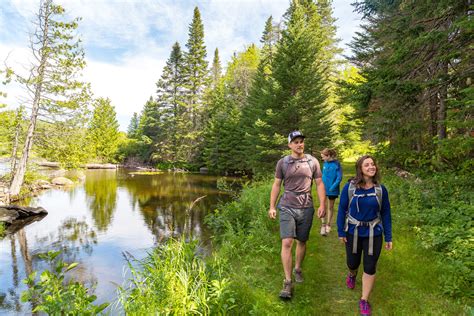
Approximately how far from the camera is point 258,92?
25.5 meters

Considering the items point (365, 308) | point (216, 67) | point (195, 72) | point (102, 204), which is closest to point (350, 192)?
point (365, 308)

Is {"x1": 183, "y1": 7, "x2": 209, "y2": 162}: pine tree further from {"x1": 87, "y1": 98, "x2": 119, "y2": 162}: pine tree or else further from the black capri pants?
the black capri pants

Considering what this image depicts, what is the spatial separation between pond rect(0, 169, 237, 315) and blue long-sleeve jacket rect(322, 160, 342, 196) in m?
2.82

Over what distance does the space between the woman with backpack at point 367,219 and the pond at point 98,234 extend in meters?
2.35

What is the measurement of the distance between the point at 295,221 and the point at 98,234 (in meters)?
9.97

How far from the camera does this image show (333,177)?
250 inches

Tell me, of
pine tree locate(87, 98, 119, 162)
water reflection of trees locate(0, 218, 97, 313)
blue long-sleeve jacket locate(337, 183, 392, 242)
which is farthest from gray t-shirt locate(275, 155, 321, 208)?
pine tree locate(87, 98, 119, 162)

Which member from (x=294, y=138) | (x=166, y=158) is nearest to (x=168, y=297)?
(x=294, y=138)

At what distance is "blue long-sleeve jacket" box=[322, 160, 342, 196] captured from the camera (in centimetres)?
634

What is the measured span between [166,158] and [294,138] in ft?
136

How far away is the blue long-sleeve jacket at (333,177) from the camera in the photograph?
6336 mm

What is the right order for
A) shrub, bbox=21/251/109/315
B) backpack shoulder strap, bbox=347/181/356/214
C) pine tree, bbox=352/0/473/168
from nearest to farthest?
shrub, bbox=21/251/109/315, backpack shoulder strap, bbox=347/181/356/214, pine tree, bbox=352/0/473/168

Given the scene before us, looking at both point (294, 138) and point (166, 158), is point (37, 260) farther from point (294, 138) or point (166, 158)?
point (166, 158)

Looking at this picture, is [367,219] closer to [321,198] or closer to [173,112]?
[321,198]
